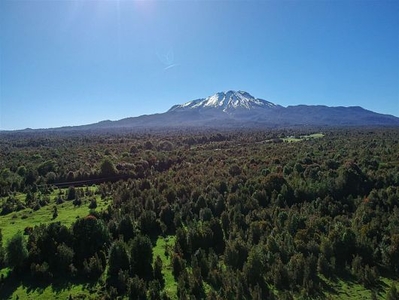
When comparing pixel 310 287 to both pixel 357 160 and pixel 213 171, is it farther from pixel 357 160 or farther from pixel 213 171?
pixel 357 160

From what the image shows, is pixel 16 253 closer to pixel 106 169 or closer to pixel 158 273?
pixel 158 273

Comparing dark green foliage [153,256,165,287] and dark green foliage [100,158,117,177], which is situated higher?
dark green foliage [100,158,117,177]

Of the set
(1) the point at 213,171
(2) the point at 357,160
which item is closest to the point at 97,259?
(1) the point at 213,171

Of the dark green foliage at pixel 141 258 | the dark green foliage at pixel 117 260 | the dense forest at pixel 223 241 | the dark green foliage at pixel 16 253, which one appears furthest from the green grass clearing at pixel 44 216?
the dark green foliage at pixel 141 258

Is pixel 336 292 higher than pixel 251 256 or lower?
lower

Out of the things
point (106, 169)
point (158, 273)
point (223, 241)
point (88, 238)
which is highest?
point (106, 169)

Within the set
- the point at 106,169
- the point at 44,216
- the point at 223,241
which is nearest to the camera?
the point at 223,241

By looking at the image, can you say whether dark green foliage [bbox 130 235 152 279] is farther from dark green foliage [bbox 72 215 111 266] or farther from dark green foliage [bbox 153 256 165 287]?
dark green foliage [bbox 72 215 111 266]

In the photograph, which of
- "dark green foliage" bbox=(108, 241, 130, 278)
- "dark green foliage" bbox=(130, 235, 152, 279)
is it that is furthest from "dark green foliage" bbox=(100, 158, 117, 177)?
"dark green foliage" bbox=(130, 235, 152, 279)

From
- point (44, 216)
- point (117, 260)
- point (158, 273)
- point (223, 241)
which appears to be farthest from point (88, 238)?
point (44, 216)

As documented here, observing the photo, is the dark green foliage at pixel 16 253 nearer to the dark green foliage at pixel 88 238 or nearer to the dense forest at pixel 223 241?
the dense forest at pixel 223 241

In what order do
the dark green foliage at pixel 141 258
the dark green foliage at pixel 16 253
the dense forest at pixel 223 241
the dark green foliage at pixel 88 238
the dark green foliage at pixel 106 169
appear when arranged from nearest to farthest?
1. the dense forest at pixel 223 241
2. the dark green foliage at pixel 141 258
3. the dark green foliage at pixel 16 253
4. the dark green foliage at pixel 88 238
5. the dark green foliage at pixel 106 169
